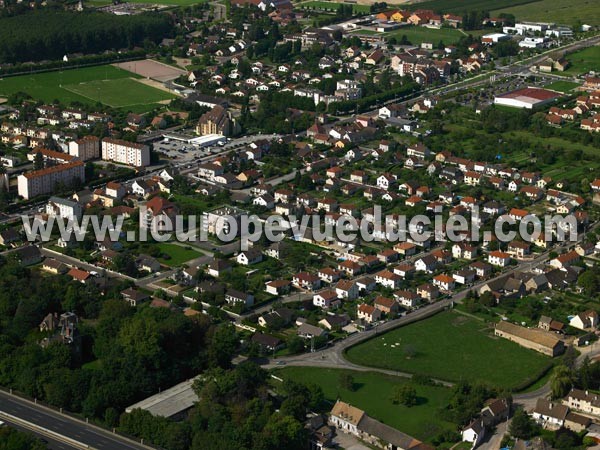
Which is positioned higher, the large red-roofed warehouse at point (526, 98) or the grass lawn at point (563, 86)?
the large red-roofed warehouse at point (526, 98)

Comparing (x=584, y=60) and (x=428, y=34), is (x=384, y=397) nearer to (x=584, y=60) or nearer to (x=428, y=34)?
(x=584, y=60)

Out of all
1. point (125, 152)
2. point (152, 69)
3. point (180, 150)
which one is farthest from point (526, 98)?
point (125, 152)

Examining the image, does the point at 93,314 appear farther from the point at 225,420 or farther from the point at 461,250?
the point at 461,250

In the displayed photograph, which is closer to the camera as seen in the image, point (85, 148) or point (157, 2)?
point (85, 148)

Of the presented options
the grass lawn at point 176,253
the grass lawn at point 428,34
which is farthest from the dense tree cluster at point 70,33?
the grass lawn at point 176,253

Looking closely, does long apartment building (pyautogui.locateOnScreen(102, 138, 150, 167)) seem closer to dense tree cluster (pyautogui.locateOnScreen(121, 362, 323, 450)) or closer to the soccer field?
the soccer field

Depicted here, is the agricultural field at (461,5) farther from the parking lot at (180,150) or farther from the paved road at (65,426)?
the paved road at (65,426)
